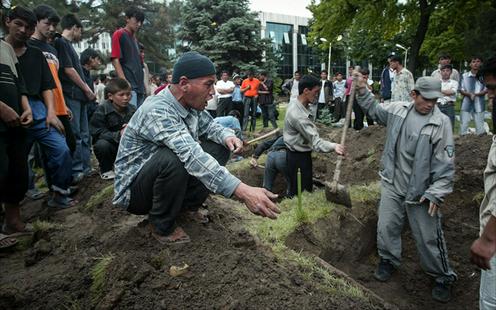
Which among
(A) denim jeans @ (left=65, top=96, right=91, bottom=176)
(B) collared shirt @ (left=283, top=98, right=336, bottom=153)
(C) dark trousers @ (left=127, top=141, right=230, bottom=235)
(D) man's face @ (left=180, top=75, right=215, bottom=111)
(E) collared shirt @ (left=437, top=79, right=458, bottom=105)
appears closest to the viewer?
(C) dark trousers @ (left=127, top=141, right=230, bottom=235)

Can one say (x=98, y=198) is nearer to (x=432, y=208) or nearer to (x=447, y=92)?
(x=432, y=208)

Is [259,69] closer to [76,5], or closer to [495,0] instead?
[495,0]

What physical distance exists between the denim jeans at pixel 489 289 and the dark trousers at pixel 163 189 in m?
2.11

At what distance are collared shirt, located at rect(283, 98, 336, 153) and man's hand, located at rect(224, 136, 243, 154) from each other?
1689 mm

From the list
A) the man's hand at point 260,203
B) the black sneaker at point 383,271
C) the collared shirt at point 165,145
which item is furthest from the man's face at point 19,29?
the black sneaker at point 383,271

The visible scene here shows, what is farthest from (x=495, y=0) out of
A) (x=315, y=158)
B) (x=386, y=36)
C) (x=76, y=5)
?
(x=76, y=5)

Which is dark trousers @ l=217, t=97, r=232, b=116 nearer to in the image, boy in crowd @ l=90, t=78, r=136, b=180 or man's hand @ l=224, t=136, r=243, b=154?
boy in crowd @ l=90, t=78, r=136, b=180

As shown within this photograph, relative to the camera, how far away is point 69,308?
8.05 feet

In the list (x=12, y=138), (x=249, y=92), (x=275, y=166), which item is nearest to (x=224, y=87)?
(x=249, y=92)

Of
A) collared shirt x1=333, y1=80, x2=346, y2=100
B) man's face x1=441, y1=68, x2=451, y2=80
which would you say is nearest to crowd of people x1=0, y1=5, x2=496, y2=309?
man's face x1=441, y1=68, x2=451, y2=80

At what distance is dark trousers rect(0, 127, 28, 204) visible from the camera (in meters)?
3.48

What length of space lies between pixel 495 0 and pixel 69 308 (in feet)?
53.9

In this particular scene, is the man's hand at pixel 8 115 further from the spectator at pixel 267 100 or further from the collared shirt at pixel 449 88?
the spectator at pixel 267 100

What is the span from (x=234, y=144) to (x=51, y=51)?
307cm
